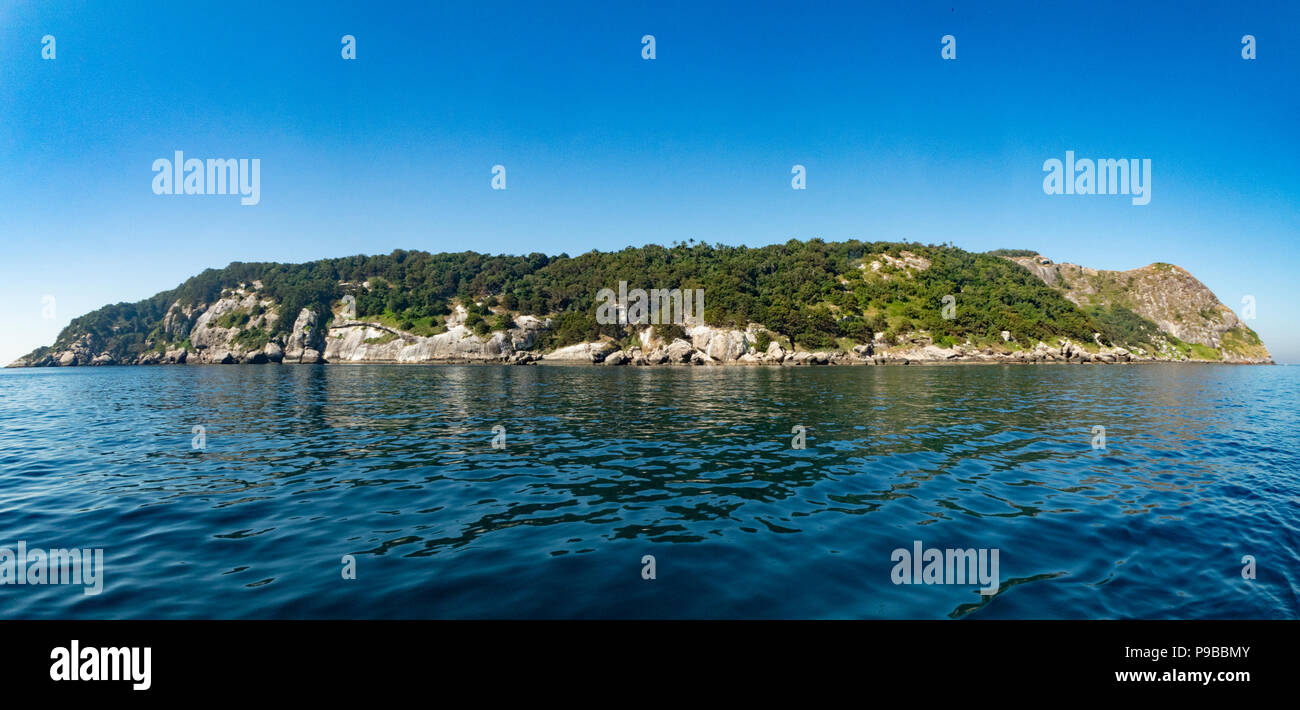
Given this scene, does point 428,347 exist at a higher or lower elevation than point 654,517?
higher

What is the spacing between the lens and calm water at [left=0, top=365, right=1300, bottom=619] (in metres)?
8.62

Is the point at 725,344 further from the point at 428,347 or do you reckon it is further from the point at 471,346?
the point at 428,347

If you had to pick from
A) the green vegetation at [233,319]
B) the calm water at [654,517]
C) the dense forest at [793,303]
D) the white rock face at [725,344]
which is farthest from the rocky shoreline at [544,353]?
the calm water at [654,517]

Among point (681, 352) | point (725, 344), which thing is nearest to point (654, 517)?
point (725, 344)

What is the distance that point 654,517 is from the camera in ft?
43.0

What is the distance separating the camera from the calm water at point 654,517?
862 cm

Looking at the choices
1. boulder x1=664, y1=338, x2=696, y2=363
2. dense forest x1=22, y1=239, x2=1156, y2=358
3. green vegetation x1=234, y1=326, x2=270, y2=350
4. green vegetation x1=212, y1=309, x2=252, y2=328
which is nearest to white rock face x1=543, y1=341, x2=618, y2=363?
dense forest x1=22, y1=239, x2=1156, y2=358

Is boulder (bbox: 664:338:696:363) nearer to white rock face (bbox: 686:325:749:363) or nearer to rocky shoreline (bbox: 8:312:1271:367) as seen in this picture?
rocky shoreline (bbox: 8:312:1271:367)

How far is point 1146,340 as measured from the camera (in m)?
195
